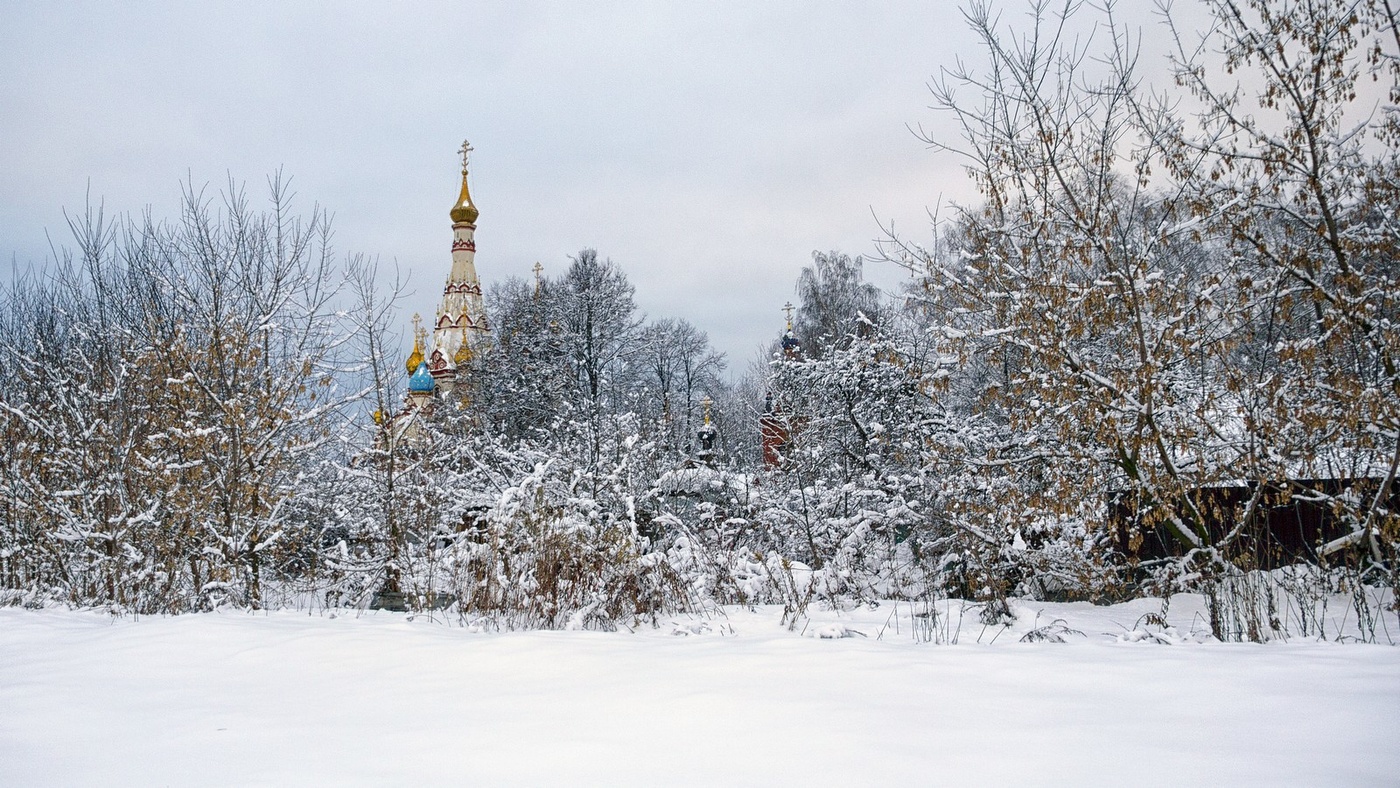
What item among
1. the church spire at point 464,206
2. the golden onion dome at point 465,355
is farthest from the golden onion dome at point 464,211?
the golden onion dome at point 465,355

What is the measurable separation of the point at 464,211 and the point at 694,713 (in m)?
40.7

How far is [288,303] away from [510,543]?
5.28 m

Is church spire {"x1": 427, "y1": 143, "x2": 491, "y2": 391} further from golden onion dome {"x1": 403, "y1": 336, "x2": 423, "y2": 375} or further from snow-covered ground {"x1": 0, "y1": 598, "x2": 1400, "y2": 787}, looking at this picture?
snow-covered ground {"x1": 0, "y1": 598, "x2": 1400, "y2": 787}

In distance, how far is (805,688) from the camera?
3.12 m

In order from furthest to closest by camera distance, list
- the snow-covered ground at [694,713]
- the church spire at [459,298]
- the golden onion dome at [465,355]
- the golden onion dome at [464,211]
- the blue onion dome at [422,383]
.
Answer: the golden onion dome at [464,211], the church spire at [459,298], the blue onion dome at [422,383], the golden onion dome at [465,355], the snow-covered ground at [694,713]

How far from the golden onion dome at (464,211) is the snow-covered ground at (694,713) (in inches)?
1514

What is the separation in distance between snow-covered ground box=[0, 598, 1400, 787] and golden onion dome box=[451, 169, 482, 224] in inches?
1514

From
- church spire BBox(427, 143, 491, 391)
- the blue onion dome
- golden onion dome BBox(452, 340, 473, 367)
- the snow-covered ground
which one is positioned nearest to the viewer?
the snow-covered ground

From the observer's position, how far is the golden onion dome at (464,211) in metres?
40.6

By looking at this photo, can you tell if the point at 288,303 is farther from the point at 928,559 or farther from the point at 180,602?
the point at 928,559

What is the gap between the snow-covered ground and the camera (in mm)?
2314

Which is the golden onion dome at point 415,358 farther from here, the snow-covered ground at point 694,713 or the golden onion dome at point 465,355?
the snow-covered ground at point 694,713

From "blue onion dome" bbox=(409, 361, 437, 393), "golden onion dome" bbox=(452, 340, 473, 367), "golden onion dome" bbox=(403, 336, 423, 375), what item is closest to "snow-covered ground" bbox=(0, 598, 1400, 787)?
"golden onion dome" bbox=(452, 340, 473, 367)

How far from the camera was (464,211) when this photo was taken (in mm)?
40625
